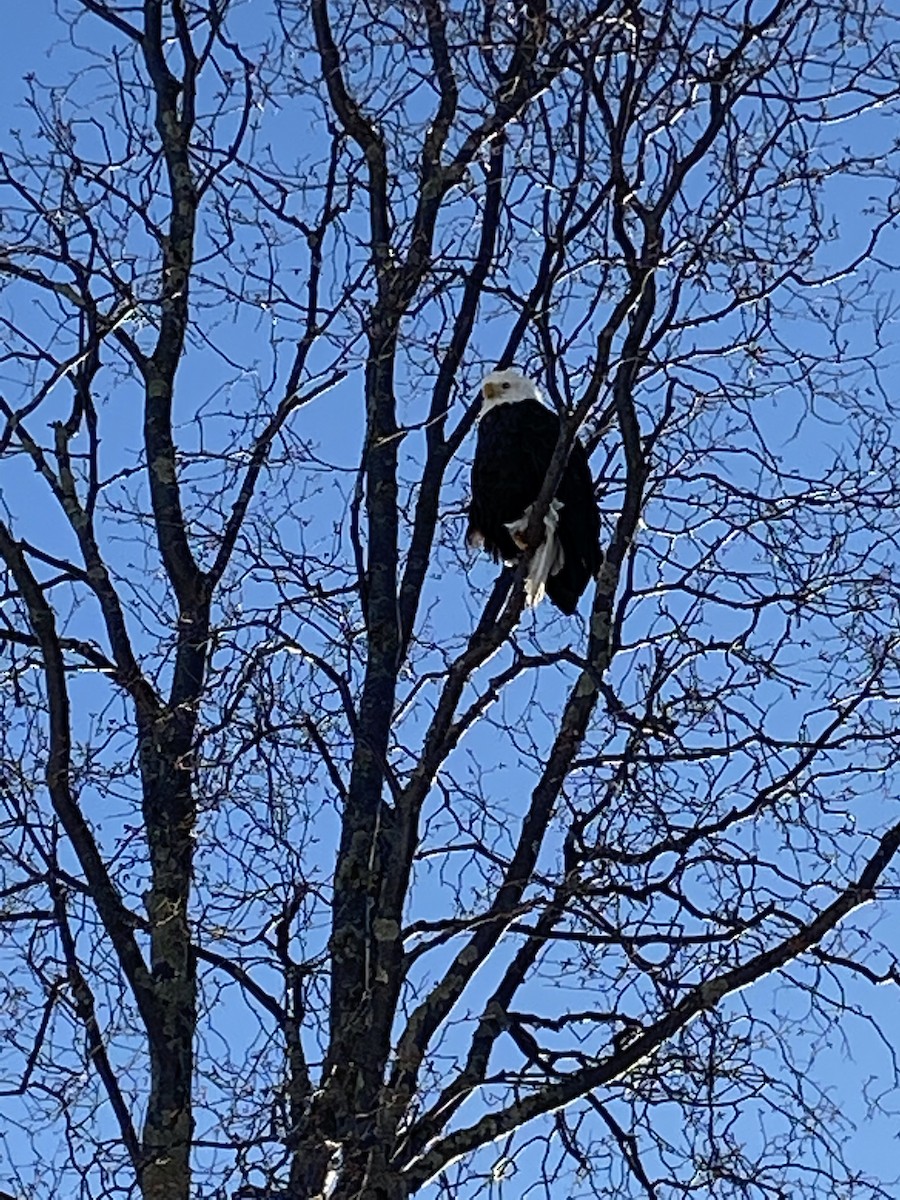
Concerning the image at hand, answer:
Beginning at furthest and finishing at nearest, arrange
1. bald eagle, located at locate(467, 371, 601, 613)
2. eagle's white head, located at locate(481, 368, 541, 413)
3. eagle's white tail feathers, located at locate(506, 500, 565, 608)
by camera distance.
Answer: eagle's white head, located at locate(481, 368, 541, 413) → bald eagle, located at locate(467, 371, 601, 613) → eagle's white tail feathers, located at locate(506, 500, 565, 608)

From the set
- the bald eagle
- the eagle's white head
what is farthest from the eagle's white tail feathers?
the eagle's white head

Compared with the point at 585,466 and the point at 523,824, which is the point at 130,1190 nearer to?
the point at 523,824

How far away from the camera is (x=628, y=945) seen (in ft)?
17.2

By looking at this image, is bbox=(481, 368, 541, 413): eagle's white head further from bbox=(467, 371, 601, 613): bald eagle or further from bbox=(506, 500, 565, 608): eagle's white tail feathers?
bbox=(506, 500, 565, 608): eagle's white tail feathers

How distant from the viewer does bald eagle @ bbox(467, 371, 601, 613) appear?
6.52 meters

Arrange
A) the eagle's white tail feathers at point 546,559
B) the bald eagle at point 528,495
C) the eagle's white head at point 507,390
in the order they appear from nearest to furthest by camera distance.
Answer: the eagle's white tail feathers at point 546,559, the bald eagle at point 528,495, the eagle's white head at point 507,390

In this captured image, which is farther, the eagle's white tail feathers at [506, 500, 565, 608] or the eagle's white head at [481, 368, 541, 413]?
the eagle's white head at [481, 368, 541, 413]

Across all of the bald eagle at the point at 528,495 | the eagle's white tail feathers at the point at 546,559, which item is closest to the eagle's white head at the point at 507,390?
the bald eagle at the point at 528,495

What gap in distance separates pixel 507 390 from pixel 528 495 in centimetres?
33

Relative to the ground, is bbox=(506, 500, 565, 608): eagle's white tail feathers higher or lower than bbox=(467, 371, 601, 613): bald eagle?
lower

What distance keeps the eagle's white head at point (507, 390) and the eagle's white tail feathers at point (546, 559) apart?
434 millimetres

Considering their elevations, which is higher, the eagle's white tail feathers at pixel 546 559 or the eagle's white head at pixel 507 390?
the eagle's white head at pixel 507 390

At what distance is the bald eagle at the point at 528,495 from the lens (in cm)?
652

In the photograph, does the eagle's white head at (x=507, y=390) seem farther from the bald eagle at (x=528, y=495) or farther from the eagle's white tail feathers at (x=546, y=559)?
the eagle's white tail feathers at (x=546, y=559)
